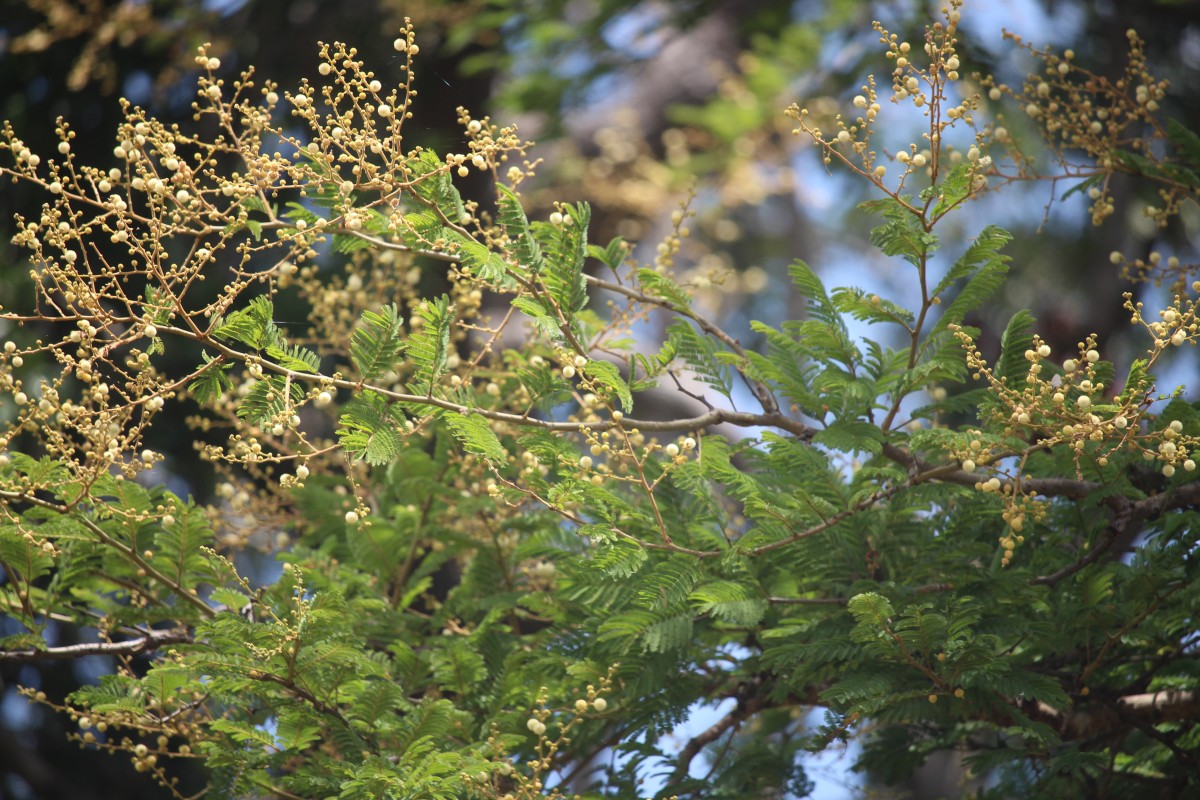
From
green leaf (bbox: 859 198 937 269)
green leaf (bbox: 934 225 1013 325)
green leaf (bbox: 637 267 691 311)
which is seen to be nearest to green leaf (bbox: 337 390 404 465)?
green leaf (bbox: 637 267 691 311)

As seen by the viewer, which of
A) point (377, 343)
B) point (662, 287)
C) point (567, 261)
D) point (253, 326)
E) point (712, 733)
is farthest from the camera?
point (712, 733)

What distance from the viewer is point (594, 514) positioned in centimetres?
237

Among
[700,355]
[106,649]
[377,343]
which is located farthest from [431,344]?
[106,649]

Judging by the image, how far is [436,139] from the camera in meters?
4.36

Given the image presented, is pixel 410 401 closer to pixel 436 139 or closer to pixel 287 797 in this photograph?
pixel 287 797

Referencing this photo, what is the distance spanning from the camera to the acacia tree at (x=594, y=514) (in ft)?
7.11

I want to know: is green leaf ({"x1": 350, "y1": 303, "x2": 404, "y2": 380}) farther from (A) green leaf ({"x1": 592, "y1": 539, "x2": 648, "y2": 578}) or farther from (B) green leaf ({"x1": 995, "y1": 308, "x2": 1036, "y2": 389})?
(B) green leaf ({"x1": 995, "y1": 308, "x2": 1036, "y2": 389})

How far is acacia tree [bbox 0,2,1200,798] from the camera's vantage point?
2166 mm

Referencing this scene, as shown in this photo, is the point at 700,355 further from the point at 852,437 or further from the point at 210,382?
the point at 210,382

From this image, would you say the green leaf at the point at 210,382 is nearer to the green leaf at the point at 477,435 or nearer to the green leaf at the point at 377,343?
the green leaf at the point at 377,343

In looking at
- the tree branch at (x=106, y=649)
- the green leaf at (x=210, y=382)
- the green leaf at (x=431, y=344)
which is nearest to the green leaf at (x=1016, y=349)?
the green leaf at (x=431, y=344)

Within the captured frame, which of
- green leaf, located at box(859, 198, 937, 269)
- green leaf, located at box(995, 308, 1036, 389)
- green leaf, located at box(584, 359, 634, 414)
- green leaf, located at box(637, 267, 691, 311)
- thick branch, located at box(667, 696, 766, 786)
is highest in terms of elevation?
green leaf, located at box(859, 198, 937, 269)

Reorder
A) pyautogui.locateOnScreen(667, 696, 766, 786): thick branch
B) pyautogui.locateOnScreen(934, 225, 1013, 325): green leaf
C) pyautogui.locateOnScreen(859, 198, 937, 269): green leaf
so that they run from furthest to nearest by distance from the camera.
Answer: pyautogui.locateOnScreen(667, 696, 766, 786): thick branch
pyautogui.locateOnScreen(934, 225, 1013, 325): green leaf
pyautogui.locateOnScreen(859, 198, 937, 269): green leaf

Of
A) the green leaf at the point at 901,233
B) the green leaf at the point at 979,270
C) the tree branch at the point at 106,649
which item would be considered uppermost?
the green leaf at the point at 979,270
